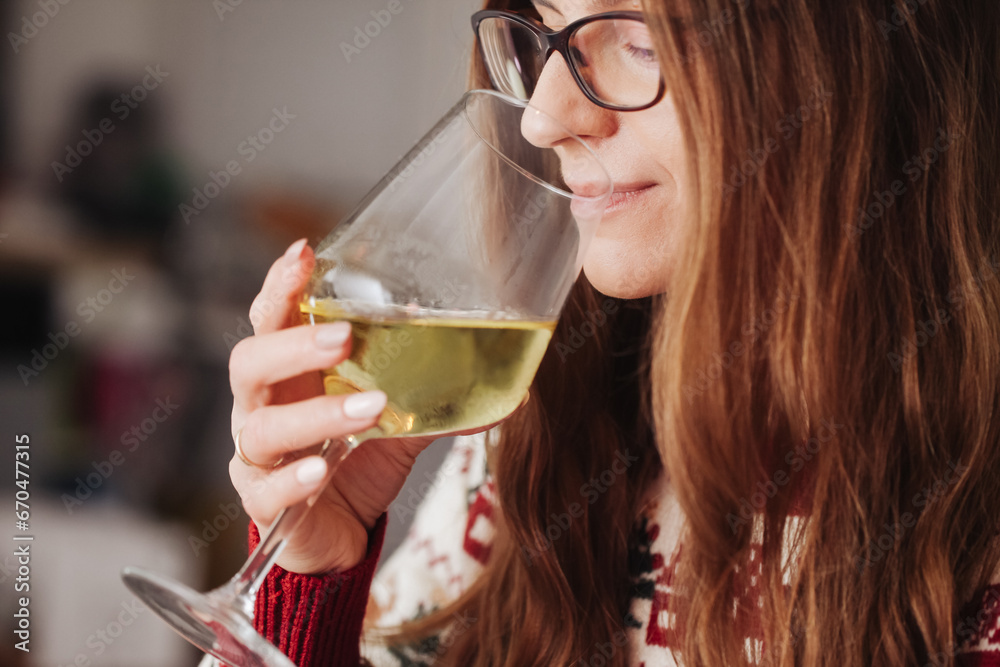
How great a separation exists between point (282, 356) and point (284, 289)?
0.07m

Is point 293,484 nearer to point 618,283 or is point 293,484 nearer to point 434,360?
point 434,360

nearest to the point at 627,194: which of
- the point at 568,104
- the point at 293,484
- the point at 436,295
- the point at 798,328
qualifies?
the point at 568,104

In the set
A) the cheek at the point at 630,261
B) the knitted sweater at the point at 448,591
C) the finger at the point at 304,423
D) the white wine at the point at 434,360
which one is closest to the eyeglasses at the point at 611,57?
the cheek at the point at 630,261

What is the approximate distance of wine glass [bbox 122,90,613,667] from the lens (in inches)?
23.0

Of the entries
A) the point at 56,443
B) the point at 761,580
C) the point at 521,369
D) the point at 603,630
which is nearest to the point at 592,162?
the point at 521,369

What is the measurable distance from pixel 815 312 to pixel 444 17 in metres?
2.47

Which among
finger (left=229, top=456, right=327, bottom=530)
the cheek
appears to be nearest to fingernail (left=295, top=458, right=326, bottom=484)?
finger (left=229, top=456, right=327, bottom=530)

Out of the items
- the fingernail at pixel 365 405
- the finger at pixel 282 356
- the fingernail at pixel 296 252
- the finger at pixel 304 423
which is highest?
the fingernail at pixel 296 252

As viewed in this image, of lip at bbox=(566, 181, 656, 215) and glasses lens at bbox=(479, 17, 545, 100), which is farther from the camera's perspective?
glasses lens at bbox=(479, 17, 545, 100)

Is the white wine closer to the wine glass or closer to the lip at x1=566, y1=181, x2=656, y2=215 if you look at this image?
the wine glass

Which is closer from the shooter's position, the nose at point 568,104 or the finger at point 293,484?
the finger at point 293,484

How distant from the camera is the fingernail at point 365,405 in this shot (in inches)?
23.2

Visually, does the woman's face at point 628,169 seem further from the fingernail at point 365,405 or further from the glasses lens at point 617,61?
the fingernail at point 365,405

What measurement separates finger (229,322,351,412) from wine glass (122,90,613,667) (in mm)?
16
